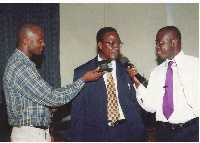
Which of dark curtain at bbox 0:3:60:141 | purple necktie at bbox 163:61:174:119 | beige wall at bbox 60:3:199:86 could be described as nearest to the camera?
purple necktie at bbox 163:61:174:119

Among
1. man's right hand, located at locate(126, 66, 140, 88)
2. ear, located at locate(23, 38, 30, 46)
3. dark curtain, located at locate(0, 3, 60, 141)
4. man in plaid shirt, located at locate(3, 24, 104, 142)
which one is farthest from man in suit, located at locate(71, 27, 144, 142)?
dark curtain, located at locate(0, 3, 60, 141)

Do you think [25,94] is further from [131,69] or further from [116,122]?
[131,69]

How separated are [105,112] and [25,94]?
2.93 ft

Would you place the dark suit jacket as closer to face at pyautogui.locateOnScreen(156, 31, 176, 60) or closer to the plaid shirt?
the plaid shirt

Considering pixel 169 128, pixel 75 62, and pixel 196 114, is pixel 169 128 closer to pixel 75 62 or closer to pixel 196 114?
pixel 196 114

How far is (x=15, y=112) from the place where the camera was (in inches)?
83.5

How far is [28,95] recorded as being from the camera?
84.0 inches

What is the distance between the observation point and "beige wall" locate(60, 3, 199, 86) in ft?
17.0

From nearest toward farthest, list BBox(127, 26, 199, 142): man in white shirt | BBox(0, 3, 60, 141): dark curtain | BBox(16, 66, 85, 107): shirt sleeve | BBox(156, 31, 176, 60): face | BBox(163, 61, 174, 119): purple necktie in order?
BBox(16, 66, 85, 107): shirt sleeve < BBox(127, 26, 199, 142): man in white shirt < BBox(163, 61, 174, 119): purple necktie < BBox(156, 31, 176, 60): face < BBox(0, 3, 60, 141): dark curtain

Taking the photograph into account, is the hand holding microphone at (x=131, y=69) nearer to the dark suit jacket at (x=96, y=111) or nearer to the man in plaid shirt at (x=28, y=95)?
the dark suit jacket at (x=96, y=111)

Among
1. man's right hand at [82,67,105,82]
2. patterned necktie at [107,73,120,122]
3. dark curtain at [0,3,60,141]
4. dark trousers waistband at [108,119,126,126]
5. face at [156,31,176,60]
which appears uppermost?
dark curtain at [0,3,60,141]

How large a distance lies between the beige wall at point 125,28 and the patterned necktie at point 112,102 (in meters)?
2.72

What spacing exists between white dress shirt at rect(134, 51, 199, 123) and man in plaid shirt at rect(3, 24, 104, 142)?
34.7 inches

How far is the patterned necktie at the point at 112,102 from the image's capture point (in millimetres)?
2543
